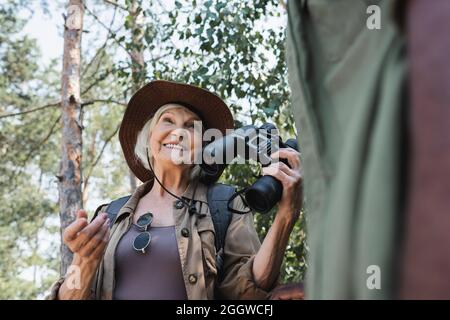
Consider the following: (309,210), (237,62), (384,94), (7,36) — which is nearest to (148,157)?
(309,210)

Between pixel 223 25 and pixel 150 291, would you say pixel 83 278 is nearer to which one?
pixel 150 291

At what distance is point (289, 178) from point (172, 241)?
541 millimetres

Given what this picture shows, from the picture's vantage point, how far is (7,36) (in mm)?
13078

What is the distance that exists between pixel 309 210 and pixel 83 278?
1.30 meters

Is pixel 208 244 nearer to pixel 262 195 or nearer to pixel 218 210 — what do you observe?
pixel 218 210

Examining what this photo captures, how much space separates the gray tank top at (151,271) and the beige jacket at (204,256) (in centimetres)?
3

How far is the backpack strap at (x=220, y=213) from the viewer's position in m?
2.49

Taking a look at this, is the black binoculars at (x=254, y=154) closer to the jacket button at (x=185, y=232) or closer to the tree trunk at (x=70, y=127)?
the jacket button at (x=185, y=232)

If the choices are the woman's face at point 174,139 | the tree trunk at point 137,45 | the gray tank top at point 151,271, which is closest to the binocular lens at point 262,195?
the gray tank top at point 151,271

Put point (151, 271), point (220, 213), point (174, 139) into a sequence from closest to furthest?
point (151, 271) → point (220, 213) → point (174, 139)

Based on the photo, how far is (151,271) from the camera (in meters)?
2.38

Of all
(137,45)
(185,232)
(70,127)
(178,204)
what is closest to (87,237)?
(185,232)

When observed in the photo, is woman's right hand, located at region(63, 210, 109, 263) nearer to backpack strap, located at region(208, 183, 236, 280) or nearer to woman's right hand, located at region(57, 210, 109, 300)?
woman's right hand, located at region(57, 210, 109, 300)

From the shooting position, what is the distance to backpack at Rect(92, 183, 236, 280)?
2.50 m
